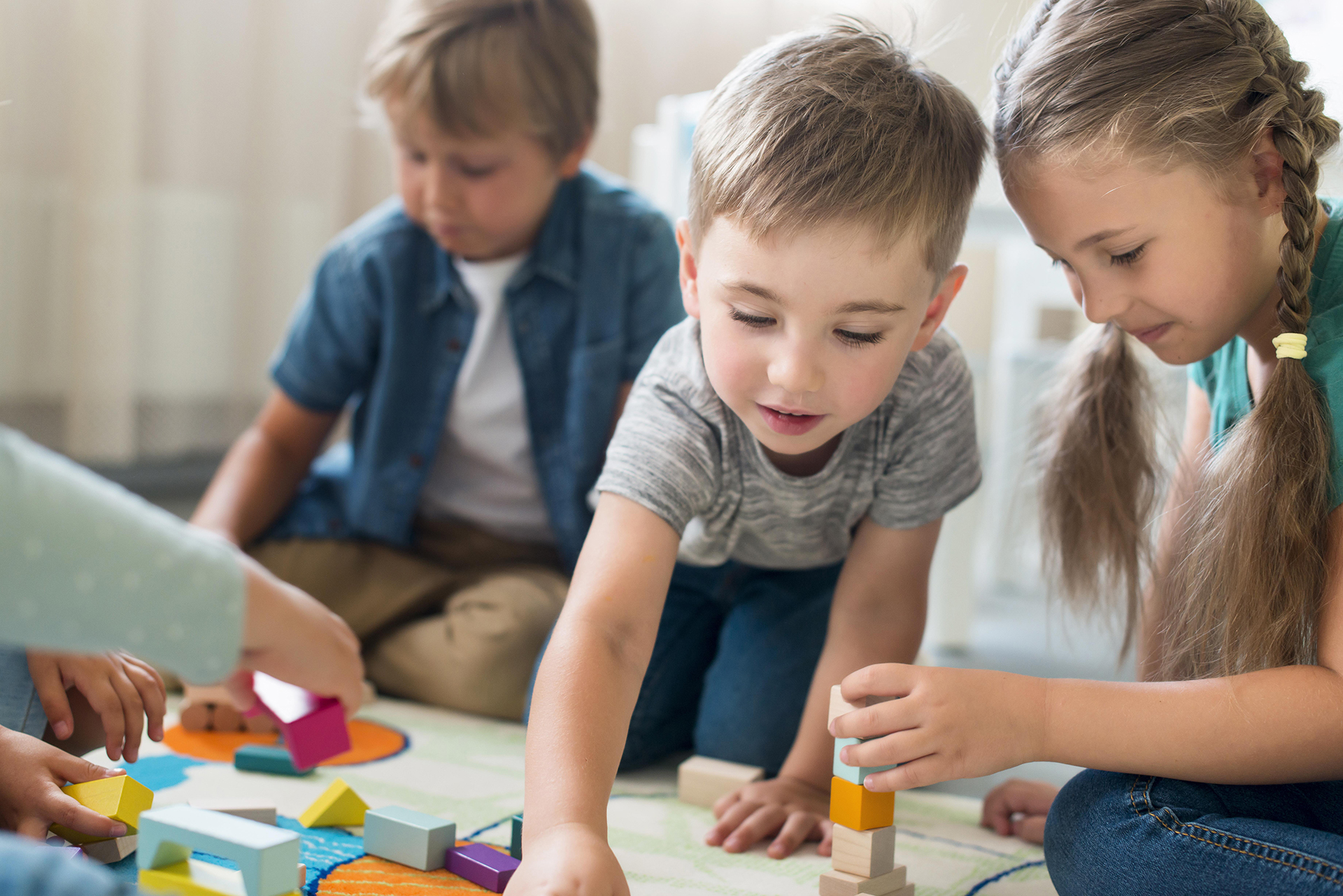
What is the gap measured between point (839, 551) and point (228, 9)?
1.48 meters

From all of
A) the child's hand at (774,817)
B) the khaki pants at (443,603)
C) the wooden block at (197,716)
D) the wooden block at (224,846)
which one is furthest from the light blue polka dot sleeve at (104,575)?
the khaki pants at (443,603)

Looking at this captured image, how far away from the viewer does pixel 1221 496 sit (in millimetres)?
714

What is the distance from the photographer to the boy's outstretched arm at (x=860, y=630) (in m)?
0.86

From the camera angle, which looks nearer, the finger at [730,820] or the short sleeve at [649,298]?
the finger at [730,820]

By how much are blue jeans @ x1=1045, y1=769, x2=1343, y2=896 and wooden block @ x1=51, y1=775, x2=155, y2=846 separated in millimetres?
546

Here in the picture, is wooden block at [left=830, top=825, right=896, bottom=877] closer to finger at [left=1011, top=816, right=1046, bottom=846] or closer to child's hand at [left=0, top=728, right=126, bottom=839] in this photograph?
finger at [left=1011, top=816, right=1046, bottom=846]

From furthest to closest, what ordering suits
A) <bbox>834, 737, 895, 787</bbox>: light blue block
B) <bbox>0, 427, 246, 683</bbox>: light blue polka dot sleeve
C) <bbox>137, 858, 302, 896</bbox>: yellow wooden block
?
<bbox>834, 737, 895, 787</bbox>: light blue block < <bbox>137, 858, 302, 896</bbox>: yellow wooden block < <bbox>0, 427, 246, 683</bbox>: light blue polka dot sleeve

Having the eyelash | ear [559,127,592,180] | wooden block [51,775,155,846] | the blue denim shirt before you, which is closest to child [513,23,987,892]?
the eyelash

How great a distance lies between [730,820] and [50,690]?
0.46 meters

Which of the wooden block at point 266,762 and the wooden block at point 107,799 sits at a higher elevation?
the wooden block at point 107,799

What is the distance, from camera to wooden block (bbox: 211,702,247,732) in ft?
3.17

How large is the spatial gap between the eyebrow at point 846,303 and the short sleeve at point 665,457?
139mm

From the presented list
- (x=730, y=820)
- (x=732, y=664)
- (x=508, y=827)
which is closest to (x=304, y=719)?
(x=508, y=827)

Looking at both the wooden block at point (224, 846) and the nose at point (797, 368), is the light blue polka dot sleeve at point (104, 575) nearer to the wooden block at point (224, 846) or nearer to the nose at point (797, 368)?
the wooden block at point (224, 846)
